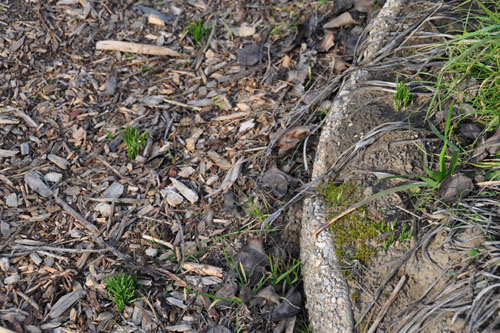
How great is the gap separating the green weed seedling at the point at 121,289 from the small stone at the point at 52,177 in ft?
2.63

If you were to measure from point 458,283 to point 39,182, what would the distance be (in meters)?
2.31

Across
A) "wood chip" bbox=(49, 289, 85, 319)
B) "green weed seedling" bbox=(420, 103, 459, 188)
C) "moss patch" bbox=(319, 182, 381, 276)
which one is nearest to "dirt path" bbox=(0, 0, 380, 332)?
"wood chip" bbox=(49, 289, 85, 319)

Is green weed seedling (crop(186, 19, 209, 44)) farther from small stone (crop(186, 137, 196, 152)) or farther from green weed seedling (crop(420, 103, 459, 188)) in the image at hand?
green weed seedling (crop(420, 103, 459, 188))

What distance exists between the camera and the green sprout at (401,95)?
2408mm

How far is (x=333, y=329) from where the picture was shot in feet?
6.84

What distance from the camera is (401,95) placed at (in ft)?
7.98

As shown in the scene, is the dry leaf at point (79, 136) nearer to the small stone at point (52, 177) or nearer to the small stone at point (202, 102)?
the small stone at point (52, 177)

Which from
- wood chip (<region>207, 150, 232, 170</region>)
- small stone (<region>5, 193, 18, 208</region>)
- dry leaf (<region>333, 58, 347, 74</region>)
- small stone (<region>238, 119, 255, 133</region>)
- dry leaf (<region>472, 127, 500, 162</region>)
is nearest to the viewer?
dry leaf (<region>472, 127, 500, 162</region>)

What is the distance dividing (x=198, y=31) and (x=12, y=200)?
65.8 inches

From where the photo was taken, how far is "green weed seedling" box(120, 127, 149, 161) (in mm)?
2935

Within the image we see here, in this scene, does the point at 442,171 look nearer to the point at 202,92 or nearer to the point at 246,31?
the point at 202,92

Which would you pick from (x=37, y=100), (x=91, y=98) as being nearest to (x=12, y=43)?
(x=37, y=100)

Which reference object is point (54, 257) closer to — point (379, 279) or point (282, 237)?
point (282, 237)

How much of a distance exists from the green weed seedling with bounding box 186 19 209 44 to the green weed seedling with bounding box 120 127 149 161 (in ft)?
2.96
